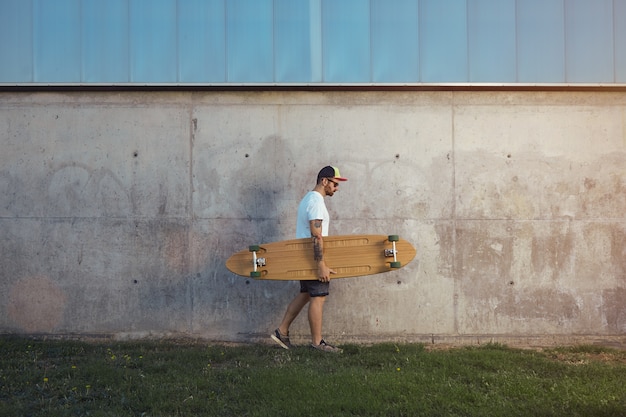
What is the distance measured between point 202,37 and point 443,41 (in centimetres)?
276

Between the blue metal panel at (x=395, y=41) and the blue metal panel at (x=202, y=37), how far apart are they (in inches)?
68.6

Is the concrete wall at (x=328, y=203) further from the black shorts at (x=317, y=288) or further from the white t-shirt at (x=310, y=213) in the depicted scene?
the black shorts at (x=317, y=288)

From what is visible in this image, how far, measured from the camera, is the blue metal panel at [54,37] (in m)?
7.76

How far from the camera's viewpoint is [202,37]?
25.5ft

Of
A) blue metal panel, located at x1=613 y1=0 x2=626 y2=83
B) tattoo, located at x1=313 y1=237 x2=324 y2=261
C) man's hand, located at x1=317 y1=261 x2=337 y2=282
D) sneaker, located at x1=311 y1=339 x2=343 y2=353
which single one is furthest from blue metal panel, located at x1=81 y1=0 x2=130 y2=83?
blue metal panel, located at x1=613 y1=0 x2=626 y2=83

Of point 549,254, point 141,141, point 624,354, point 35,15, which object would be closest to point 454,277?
point 549,254

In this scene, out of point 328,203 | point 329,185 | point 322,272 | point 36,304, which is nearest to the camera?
point 322,272

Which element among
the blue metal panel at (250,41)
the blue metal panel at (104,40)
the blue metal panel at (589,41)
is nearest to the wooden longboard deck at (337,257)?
the blue metal panel at (250,41)

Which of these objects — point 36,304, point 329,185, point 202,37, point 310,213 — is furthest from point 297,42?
point 36,304

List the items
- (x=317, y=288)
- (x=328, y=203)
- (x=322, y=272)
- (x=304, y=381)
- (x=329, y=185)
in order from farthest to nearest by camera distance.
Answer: (x=328, y=203) < (x=329, y=185) < (x=317, y=288) < (x=322, y=272) < (x=304, y=381)

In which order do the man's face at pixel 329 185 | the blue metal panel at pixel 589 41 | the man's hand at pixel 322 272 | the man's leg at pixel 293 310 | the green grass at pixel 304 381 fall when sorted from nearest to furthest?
the green grass at pixel 304 381, the man's hand at pixel 322 272, the man's face at pixel 329 185, the man's leg at pixel 293 310, the blue metal panel at pixel 589 41

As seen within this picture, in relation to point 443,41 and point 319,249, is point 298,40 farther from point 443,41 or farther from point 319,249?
point 319,249

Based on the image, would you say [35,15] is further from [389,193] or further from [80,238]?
[389,193]

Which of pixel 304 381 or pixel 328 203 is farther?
pixel 328 203
